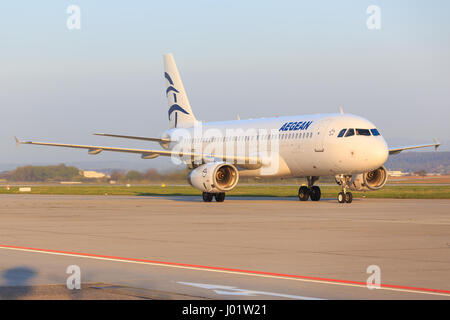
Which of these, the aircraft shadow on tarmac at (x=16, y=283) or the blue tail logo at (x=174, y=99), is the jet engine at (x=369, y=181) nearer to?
the blue tail logo at (x=174, y=99)

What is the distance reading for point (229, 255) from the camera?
12.5m

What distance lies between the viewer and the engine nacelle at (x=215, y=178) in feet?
110

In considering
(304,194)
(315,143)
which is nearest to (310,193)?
(304,194)

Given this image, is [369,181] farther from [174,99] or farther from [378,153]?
[174,99]

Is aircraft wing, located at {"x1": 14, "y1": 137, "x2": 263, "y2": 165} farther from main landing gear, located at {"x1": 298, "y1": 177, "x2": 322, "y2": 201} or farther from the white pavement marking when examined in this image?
the white pavement marking

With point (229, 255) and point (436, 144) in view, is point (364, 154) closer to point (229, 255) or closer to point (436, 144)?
point (436, 144)

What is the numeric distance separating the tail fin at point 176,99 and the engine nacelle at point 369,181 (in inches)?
527

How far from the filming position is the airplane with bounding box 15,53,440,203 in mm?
31953

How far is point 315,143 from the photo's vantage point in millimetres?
33312

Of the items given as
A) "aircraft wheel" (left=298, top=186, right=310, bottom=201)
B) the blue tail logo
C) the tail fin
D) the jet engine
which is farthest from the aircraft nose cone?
the blue tail logo

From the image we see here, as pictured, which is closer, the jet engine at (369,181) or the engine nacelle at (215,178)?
the engine nacelle at (215,178)

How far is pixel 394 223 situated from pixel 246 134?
64.0 ft

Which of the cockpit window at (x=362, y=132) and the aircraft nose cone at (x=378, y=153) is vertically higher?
the cockpit window at (x=362, y=132)

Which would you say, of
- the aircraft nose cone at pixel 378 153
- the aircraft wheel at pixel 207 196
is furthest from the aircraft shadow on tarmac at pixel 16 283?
the aircraft wheel at pixel 207 196
